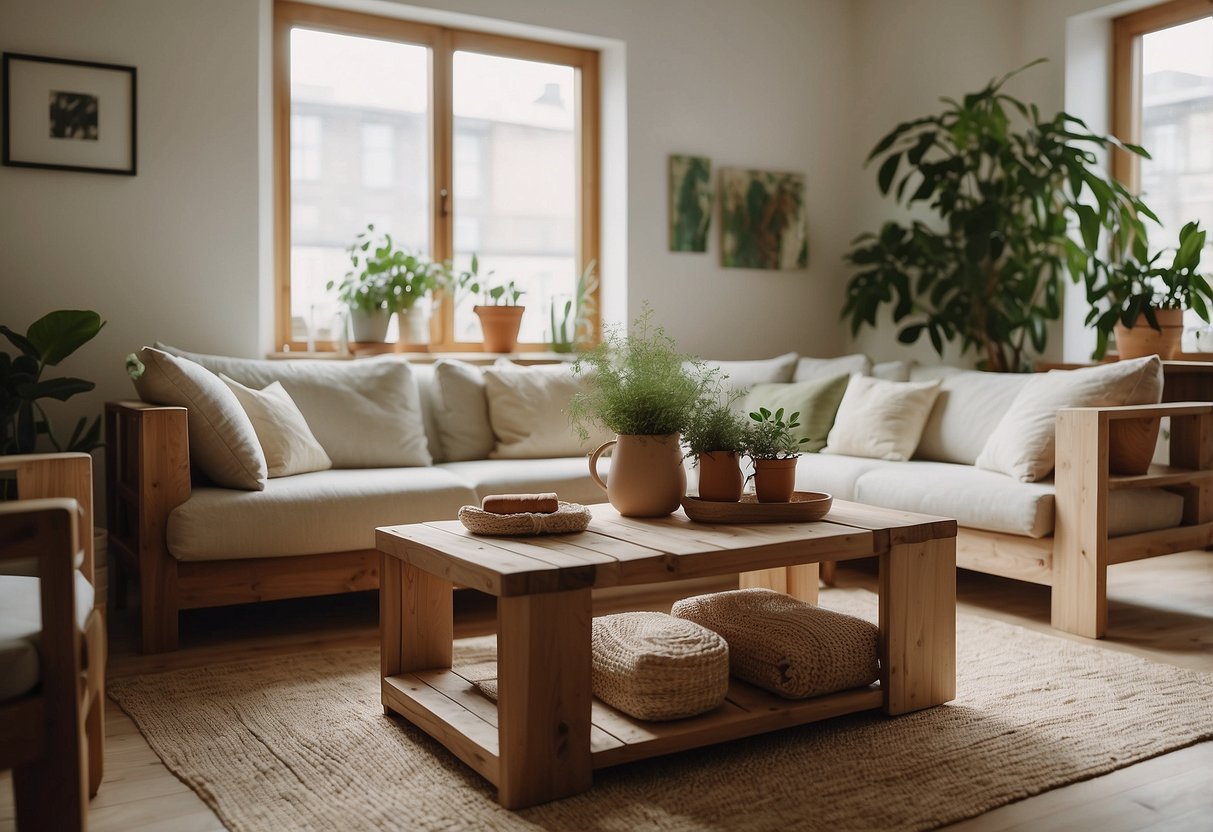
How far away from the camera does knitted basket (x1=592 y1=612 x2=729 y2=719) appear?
205cm

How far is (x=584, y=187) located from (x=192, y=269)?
190cm

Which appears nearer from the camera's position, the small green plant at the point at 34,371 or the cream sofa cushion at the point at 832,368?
the small green plant at the point at 34,371

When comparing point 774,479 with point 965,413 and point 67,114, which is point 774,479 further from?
point 67,114

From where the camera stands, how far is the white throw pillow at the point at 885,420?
12.8ft

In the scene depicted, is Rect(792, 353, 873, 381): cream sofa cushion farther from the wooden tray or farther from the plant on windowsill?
the wooden tray

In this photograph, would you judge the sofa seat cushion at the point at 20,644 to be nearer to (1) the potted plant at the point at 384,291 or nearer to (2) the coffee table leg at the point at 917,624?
(2) the coffee table leg at the point at 917,624

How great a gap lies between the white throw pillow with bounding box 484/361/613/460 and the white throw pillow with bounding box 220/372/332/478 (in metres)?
0.74

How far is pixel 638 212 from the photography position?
4.84m

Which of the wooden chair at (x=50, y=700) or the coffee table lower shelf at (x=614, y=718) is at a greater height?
the wooden chair at (x=50, y=700)

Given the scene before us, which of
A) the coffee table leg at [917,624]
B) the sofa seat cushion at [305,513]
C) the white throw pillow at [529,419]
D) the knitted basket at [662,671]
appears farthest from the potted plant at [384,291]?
the coffee table leg at [917,624]

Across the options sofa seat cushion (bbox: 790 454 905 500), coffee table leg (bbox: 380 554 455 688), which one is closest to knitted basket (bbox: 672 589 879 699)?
coffee table leg (bbox: 380 554 455 688)

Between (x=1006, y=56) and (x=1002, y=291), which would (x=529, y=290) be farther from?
(x=1006, y=56)

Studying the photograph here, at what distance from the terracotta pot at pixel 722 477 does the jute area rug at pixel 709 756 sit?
0.53 metres

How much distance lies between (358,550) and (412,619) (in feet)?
2.61
